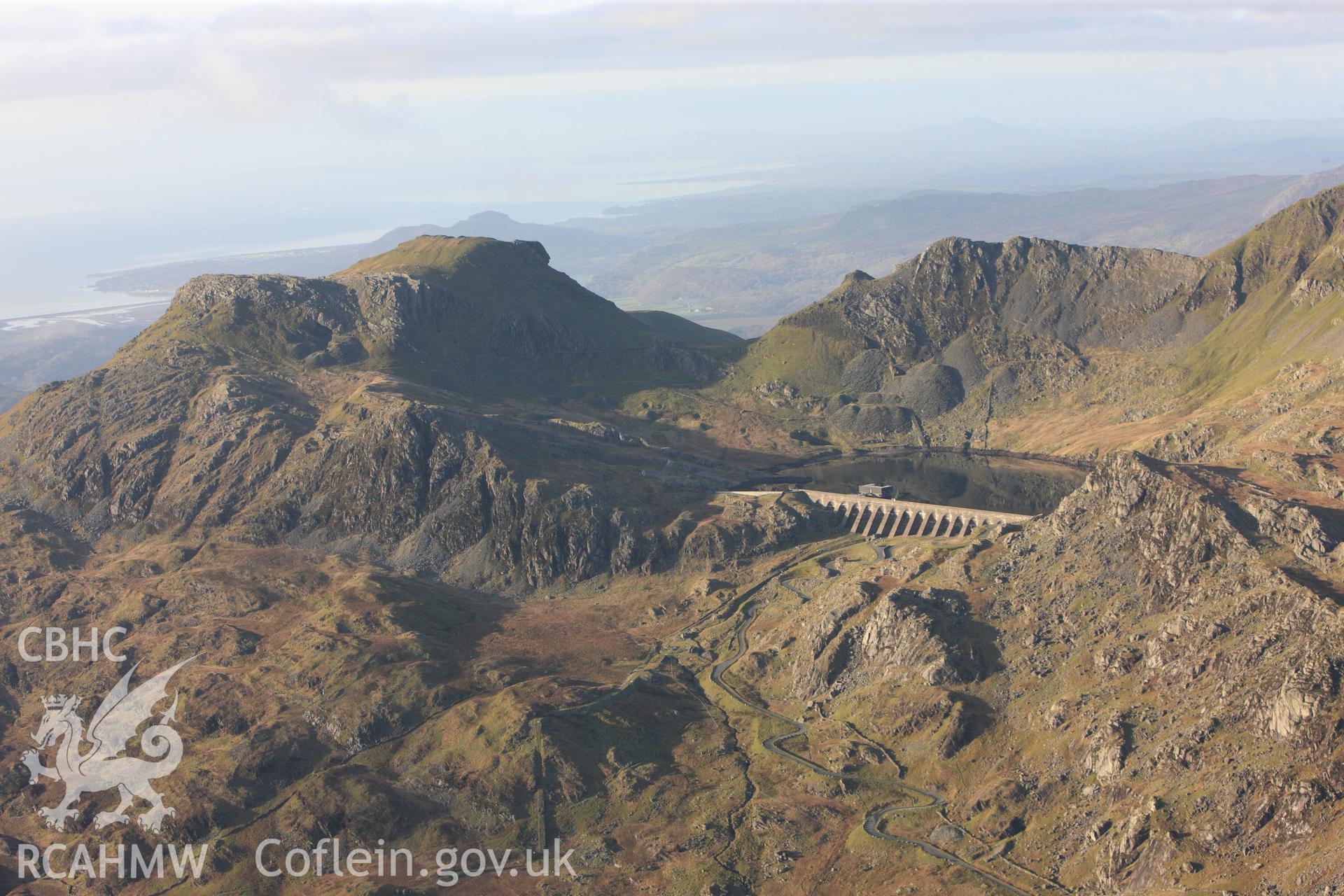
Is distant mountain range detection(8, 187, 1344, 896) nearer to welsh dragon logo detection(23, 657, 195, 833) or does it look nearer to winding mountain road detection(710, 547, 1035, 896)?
winding mountain road detection(710, 547, 1035, 896)

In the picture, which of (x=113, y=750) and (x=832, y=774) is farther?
(x=113, y=750)

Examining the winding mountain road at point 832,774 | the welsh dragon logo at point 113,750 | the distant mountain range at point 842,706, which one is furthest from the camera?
the welsh dragon logo at point 113,750

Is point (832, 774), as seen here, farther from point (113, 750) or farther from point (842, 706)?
point (113, 750)

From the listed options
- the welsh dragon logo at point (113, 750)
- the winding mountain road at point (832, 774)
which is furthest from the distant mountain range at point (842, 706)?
the welsh dragon logo at point (113, 750)

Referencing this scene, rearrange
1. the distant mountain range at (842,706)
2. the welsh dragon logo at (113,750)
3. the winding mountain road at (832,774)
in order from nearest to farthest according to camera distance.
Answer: the distant mountain range at (842,706) < the winding mountain road at (832,774) < the welsh dragon logo at (113,750)

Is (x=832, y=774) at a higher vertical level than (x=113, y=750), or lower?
lower

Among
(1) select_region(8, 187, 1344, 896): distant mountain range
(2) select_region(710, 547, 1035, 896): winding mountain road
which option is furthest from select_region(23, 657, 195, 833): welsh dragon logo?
(2) select_region(710, 547, 1035, 896): winding mountain road

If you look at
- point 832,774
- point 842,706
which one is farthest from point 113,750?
point 842,706

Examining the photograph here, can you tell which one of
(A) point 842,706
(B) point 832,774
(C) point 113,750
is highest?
(A) point 842,706

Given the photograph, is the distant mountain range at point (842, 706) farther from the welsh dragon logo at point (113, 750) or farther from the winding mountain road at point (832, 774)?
the welsh dragon logo at point (113, 750)
